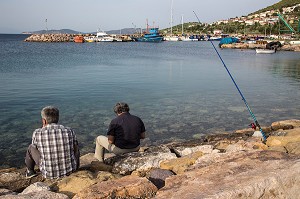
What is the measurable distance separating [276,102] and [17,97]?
16.5 m

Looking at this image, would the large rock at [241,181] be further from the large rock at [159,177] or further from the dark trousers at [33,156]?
the dark trousers at [33,156]

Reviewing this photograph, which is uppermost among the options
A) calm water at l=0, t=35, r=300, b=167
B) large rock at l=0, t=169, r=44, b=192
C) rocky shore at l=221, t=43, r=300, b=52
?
rocky shore at l=221, t=43, r=300, b=52

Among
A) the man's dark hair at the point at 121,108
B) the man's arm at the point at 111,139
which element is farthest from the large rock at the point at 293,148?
the man's arm at the point at 111,139

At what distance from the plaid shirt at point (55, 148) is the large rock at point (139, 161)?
1.21 m

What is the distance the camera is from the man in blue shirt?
689 cm

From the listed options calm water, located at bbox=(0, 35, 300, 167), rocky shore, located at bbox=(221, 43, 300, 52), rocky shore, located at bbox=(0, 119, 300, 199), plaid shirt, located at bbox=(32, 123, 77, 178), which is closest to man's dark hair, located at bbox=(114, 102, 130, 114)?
rocky shore, located at bbox=(0, 119, 300, 199)

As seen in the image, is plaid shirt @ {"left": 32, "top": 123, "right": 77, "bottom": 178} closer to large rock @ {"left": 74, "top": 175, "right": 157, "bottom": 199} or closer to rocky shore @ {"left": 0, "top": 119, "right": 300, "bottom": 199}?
rocky shore @ {"left": 0, "top": 119, "right": 300, "bottom": 199}

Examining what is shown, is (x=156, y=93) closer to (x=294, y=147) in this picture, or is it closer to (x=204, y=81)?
(x=204, y=81)

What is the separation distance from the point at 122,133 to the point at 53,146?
1905 millimetres

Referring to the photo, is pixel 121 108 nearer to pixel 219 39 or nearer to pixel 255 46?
pixel 255 46

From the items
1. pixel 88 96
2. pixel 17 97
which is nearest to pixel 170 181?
pixel 88 96

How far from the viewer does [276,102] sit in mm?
18719

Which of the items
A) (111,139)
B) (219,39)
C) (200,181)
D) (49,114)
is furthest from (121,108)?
(219,39)

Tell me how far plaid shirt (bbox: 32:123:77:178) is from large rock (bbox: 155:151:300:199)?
224cm
